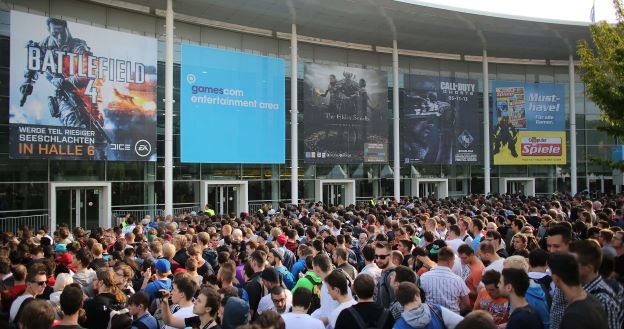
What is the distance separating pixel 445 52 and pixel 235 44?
14.9m

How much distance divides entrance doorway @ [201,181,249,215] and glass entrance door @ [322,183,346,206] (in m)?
5.42

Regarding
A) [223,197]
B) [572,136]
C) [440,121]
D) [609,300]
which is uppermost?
[440,121]

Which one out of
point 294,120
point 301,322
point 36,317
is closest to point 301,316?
point 301,322

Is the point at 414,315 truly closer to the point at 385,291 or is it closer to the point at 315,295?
the point at 385,291

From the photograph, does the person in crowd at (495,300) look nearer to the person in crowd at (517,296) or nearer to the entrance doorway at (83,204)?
the person in crowd at (517,296)

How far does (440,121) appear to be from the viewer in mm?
35094

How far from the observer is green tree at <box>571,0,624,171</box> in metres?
12.2

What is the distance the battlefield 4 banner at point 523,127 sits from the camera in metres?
37.5

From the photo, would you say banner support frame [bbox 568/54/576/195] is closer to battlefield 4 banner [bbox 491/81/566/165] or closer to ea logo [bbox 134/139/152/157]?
battlefield 4 banner [bbox 491/81/566/165]

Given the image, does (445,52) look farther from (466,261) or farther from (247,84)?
(466,261)

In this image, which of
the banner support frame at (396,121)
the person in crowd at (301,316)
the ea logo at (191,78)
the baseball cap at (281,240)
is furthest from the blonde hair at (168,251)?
the banner support frame at (396,121)

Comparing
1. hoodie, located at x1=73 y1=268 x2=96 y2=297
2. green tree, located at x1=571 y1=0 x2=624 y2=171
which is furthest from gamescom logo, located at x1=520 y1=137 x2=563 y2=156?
hoodie, located at x1=73 y1=268 x2=96 y2=297

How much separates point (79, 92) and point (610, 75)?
711 inches

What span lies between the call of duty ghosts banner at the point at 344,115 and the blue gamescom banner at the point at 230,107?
5.73 feet
